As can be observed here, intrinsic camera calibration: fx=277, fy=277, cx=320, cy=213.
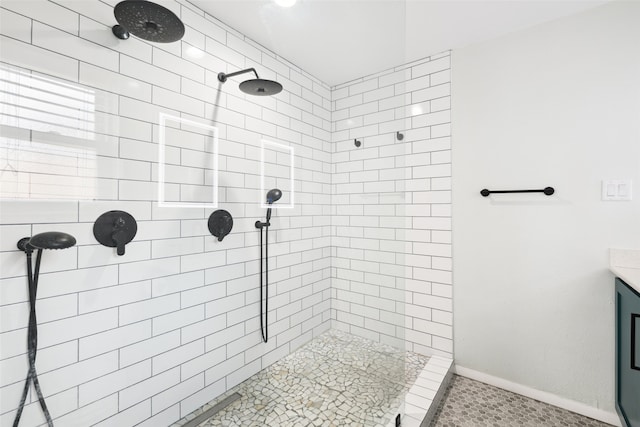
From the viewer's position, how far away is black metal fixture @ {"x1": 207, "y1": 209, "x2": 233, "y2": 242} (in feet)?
4.80

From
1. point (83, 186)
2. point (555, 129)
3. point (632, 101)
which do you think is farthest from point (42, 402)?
point (632, 101)

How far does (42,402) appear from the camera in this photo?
3.19 feet

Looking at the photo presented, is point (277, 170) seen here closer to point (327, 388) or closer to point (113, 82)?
point (113, 82)

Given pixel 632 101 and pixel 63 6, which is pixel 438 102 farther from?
pixel 63 6

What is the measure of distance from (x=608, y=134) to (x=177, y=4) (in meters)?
2.38

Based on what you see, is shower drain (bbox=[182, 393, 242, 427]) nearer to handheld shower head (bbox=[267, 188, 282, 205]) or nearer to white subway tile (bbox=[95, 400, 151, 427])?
white subway tile (bbox=[95, 400, 151, 427])

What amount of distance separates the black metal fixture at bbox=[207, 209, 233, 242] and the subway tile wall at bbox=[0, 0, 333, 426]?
0.03 metres

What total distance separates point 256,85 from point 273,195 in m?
0.57

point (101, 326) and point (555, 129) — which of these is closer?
point (101, 326)

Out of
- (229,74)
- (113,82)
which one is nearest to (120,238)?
(113,82)

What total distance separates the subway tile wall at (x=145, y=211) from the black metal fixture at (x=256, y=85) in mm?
44

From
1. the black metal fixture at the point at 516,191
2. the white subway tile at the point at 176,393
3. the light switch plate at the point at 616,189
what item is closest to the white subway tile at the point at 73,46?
the white subway tile at the point at 176,393

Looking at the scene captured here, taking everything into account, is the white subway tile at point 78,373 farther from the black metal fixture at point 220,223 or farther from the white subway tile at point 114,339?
the black metal fixture at point 220,223

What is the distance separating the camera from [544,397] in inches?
67.5
